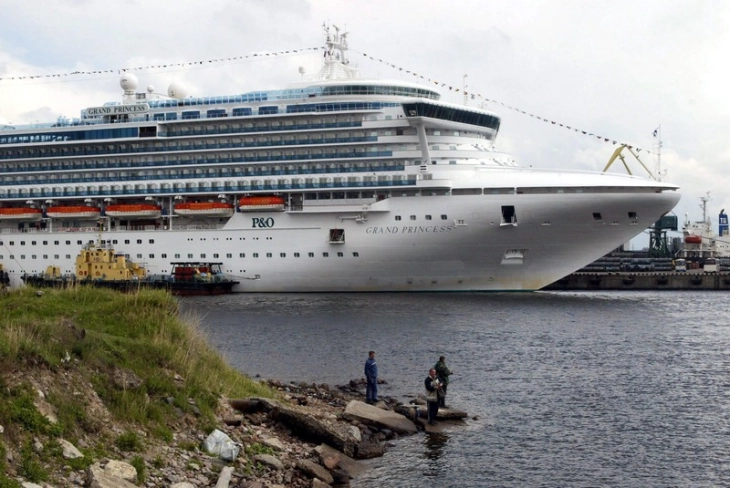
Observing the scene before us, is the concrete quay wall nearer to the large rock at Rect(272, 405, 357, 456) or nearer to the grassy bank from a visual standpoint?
the grassy bank

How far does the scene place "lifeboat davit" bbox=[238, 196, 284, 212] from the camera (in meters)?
58.5

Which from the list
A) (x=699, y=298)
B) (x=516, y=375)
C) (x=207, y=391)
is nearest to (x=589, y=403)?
(x=516, y=375)

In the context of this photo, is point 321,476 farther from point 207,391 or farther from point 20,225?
point 20,225

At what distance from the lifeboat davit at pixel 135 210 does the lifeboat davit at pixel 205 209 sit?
232 cm

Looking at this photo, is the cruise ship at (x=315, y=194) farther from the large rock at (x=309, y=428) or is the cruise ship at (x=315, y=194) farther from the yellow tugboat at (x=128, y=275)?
the large rock at (x=309, y=428)

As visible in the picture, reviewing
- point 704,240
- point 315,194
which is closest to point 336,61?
point 315,194

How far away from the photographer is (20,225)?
68.0 meters

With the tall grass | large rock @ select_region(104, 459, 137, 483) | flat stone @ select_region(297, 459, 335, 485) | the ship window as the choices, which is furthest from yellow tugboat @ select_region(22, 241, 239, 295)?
large rock @ select_region(104, 459, 137, 483)

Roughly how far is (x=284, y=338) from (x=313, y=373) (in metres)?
8.46

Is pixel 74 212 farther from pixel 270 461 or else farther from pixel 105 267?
pixel 270 461

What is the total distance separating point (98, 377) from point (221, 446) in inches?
102

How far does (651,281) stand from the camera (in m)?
81.6

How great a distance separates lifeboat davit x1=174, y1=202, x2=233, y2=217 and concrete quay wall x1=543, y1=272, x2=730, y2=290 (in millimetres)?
34649

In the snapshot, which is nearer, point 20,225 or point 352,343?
point 352,343
